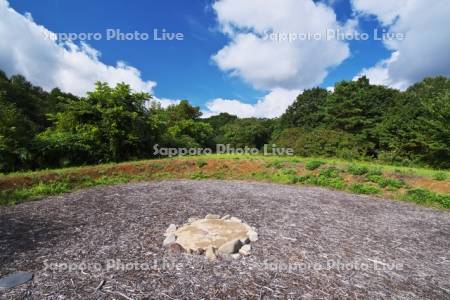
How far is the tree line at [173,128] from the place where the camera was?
30.7 ft

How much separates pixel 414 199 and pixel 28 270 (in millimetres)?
8386

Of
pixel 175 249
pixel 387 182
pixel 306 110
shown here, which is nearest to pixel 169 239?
pixel 175 249

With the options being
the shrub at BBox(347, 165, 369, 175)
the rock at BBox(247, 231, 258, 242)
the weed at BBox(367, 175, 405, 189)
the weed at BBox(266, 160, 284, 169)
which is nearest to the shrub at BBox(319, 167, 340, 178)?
the shrub at BBox(347, 165, 369, 175)

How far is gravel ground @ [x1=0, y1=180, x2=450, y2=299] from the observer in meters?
2.57

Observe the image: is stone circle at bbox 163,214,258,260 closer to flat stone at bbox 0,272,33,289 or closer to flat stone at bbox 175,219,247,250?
flat stone at bbox 175,219,247,250

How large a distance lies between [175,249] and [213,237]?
0.64 meters

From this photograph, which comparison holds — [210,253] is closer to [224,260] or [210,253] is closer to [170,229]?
[224,260]

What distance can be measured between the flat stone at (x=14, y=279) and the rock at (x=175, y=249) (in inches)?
58.7

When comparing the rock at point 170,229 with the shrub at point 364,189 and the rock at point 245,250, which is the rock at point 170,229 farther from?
the shrub at point 364,189

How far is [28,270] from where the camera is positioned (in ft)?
8.95

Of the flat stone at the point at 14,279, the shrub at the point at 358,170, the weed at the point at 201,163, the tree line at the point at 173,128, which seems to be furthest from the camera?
the weed at the point at 201,163

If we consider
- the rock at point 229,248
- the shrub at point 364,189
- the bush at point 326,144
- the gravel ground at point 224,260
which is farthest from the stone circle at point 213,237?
the bush at point 326,144

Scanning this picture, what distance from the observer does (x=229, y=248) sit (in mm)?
3287

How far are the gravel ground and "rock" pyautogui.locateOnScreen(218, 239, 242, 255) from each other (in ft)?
0.61
